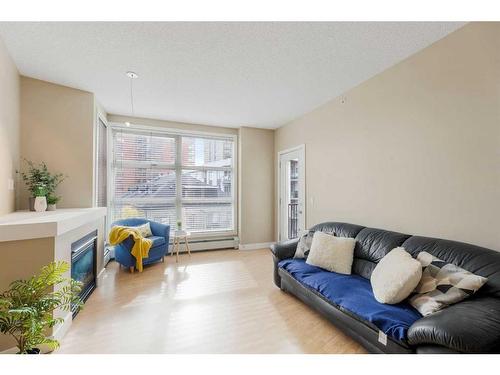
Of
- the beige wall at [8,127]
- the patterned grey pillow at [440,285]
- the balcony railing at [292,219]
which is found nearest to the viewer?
the patterned grey pillow at [440,285]

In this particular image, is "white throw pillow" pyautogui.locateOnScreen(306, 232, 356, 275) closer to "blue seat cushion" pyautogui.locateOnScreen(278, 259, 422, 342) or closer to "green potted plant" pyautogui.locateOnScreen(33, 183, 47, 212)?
"blue seat cushion" pyautogui.locateOnScreen(278, 259, 422, 342)

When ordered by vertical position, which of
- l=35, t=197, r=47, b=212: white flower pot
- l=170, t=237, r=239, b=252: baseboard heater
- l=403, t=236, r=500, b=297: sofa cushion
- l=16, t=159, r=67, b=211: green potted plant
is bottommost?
l=170, t=237, r=239, b=252: baseboard heater

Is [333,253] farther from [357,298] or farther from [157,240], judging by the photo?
[157,240]

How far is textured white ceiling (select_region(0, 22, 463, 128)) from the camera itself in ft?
6.49

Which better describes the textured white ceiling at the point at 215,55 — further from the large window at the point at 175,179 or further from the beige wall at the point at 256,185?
the beige wall at the point at 256,185

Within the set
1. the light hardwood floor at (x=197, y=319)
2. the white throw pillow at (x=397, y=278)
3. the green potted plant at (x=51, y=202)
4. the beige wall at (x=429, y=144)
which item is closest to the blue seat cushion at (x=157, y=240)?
the light hardwood floor at (x=197, y=319)

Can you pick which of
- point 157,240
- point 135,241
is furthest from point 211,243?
point 135,241

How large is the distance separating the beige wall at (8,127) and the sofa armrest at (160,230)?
1883 mm

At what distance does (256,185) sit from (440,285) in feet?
12.4

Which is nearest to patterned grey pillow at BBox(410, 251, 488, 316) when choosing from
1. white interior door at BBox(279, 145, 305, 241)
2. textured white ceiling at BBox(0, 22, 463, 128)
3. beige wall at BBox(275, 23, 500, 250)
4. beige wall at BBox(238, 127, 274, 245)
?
beige wall at BBox(275, 23, 500, 250)

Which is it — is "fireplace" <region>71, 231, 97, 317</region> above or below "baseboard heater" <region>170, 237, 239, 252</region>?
above

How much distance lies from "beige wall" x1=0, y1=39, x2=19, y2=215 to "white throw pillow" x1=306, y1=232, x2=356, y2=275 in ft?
10.9

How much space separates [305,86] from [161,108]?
2.42 metres

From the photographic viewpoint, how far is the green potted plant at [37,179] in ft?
8.89
